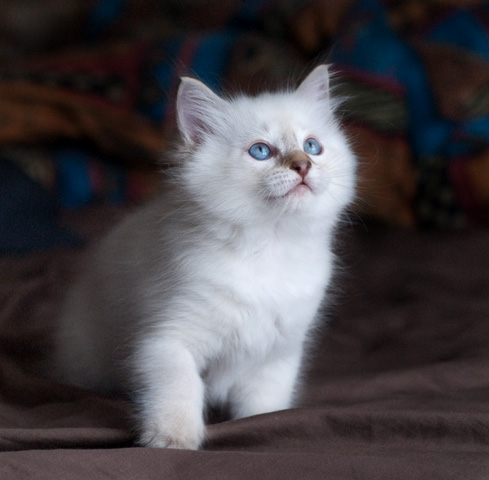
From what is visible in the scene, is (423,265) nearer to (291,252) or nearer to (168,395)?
(291,252)

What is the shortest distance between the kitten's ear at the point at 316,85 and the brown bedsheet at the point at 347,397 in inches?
25.0

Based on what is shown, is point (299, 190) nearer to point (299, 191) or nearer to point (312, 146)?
point (299, 191)

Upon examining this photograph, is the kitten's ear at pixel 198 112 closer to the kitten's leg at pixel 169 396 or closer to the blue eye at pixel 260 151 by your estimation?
the blue eye at pixel 260 151

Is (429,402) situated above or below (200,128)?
below

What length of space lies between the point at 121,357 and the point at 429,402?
0.64 meters

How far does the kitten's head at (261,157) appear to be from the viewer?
4.17 feet

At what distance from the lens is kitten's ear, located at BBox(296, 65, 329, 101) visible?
59.6 inches

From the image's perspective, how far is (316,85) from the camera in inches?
60.1

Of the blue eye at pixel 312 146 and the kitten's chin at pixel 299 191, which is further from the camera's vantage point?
the blue eye at pixel 312 146

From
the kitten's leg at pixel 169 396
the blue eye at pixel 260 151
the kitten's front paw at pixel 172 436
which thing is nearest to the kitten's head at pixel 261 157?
the blue eye at pixel 260 151

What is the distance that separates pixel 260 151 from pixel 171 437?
54 cm

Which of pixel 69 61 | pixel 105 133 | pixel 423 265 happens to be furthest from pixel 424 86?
pixel 69 61

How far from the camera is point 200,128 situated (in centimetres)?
140

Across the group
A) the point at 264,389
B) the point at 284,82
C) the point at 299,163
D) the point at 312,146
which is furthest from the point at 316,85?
the point at 284,82
